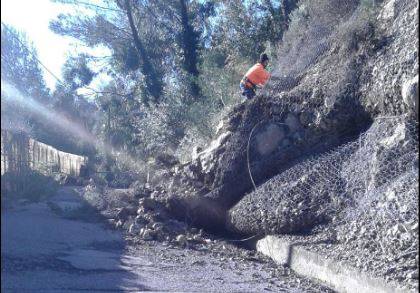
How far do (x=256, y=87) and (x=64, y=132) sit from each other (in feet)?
69.2

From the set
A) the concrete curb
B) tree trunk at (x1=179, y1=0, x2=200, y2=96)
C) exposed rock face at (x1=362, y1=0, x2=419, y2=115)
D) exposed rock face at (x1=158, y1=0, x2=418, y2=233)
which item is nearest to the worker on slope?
exposed rock face at (x1=158, y1=0, x2=418, y2=233)

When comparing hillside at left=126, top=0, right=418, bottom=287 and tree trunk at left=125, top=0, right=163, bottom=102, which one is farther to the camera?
tree trunk at left=125, top=0, right=163, bottom=102

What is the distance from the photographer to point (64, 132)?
1357 inches

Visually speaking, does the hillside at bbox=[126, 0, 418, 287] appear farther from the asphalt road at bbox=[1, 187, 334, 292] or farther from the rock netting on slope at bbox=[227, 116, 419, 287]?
the asphalt road at bbox=[1, 187, 334, 292]

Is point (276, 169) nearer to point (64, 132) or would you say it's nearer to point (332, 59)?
point (332, 59)

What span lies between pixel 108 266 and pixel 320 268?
280 cm

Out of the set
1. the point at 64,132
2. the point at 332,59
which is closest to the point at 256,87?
the point at 332,59

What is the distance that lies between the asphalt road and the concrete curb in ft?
0.74

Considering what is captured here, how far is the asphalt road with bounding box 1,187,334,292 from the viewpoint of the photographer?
8.09 meters

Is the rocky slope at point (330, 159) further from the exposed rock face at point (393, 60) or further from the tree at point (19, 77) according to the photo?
the tree at point (19, 77)

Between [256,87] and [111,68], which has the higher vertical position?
[111,68]

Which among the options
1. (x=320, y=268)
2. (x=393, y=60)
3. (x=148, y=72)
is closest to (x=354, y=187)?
(x=320, y=268)

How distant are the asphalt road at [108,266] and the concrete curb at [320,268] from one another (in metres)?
0.22

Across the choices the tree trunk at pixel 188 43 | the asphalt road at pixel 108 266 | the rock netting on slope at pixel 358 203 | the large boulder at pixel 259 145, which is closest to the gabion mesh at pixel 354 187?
the rock netting on slope at pixel 358 203
